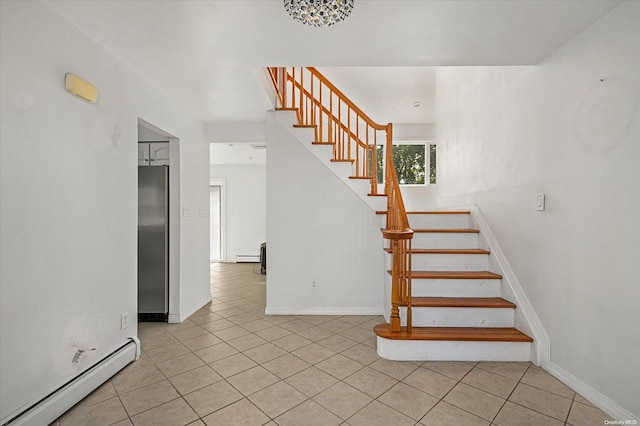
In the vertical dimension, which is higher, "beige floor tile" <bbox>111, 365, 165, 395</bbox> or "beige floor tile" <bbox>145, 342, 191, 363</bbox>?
"beige floor tile" <bbox>111, 365, 165, 395</bbox>

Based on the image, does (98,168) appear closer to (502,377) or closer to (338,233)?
(338,233)

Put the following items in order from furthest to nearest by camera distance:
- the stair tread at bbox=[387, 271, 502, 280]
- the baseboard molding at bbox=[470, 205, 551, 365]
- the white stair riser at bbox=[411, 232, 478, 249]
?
the white stair riser at bbox=[411, 232, 478, 249] < the stair tread at bbox=[387, 271, 502, 280] < the baseboard molding at bbox=[470, 205, 551, 365]

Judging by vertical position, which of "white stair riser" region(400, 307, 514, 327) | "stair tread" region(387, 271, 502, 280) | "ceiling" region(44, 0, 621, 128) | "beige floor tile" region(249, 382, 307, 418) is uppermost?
"ceiling" region(44, 0, 621, 128)

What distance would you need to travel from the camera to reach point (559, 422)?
5.80ft

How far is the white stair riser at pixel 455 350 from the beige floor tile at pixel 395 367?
0.18ft

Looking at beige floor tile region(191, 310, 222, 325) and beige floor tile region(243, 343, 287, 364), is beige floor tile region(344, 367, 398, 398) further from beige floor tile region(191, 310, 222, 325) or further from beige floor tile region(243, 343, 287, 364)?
beige floor tile region(191, 310, 222, 325)

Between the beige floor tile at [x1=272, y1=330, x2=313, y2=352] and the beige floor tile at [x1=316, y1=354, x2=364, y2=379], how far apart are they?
38 cm

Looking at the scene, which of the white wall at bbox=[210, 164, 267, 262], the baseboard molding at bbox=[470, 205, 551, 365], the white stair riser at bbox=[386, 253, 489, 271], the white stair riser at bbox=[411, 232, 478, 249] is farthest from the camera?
the white wall at bbox=[210, 164, 267, 262]

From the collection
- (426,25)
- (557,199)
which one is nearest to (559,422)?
(557,199)

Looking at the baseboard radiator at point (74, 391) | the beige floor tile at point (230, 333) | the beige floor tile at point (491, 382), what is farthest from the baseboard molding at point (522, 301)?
the baseboard radiator at point (74, 391)

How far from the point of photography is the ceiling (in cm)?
181

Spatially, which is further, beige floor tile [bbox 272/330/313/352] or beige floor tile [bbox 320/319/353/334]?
beige floor tile [bbox 320/319/353/334]

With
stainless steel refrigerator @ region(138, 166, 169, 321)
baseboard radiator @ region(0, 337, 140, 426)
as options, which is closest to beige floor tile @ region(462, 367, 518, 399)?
baseboard radiator @ region(0, 337, 140, 426)

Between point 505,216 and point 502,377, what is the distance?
142cm
